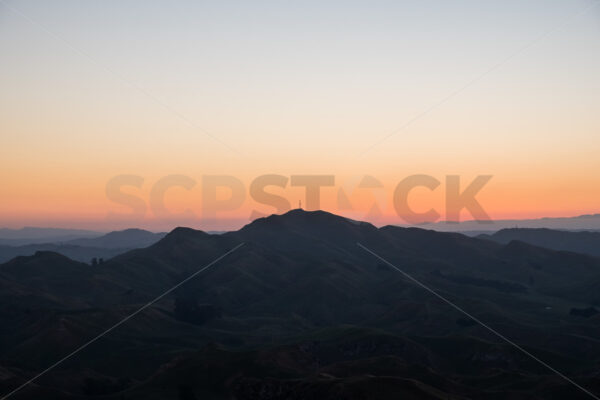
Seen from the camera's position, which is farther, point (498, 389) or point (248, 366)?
point (248, 366)

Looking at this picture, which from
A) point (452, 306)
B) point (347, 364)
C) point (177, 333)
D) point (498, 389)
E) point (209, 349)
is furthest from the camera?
point (452, 306)

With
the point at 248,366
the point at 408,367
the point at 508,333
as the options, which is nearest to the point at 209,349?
the point at 248,366

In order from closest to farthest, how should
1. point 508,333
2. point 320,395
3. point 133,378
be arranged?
point 320,395
point 133,378
point 508,333

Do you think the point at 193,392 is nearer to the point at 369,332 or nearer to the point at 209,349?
the point at 209,349

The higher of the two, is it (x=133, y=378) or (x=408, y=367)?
(x=408, y=367)

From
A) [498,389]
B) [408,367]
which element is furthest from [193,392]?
[498,389]

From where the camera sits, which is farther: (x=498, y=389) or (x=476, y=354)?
(x=476, y=354)

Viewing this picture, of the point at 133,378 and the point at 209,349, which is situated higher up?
the point at 209,349

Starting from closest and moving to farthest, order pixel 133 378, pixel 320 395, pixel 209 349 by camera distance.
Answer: pixel 320 395
pixel 209 349
pixel 133 378

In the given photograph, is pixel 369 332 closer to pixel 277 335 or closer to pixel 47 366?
pixel 277 335
